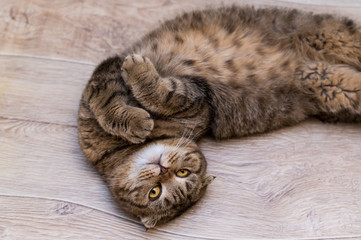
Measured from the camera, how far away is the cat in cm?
167

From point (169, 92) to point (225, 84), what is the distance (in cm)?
34

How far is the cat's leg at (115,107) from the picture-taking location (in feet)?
5.47

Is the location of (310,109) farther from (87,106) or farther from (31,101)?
(31,101)

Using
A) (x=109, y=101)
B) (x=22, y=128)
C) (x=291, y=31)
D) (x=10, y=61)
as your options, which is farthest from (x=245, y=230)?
(x=10, y=61)

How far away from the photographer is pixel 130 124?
5.44ft

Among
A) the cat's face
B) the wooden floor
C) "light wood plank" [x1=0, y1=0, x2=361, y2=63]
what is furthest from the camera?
"light wood plank" [x1=0, y1=0, x2=361, y2=63]

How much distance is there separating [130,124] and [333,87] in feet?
A: 3.89

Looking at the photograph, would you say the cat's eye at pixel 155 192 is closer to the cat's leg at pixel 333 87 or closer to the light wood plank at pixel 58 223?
the light wood plank at pixel 58 223

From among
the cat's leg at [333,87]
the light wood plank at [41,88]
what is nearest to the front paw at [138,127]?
the light wood plank at [41,88]

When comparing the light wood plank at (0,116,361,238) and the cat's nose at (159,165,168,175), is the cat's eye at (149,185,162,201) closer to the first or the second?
the cat's nose at (159,165,168,175)

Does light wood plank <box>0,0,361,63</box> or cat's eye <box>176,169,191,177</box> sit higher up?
light wood plank <box>0,0,361,63</box>

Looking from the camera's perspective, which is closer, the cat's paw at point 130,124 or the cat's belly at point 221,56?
the cat's paw at point 130,124

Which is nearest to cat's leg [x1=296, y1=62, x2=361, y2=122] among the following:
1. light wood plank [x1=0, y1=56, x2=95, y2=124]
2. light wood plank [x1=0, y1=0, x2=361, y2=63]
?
light wood plank [x1=0, y1=0, x2=361, y2=63]

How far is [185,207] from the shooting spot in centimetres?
171
